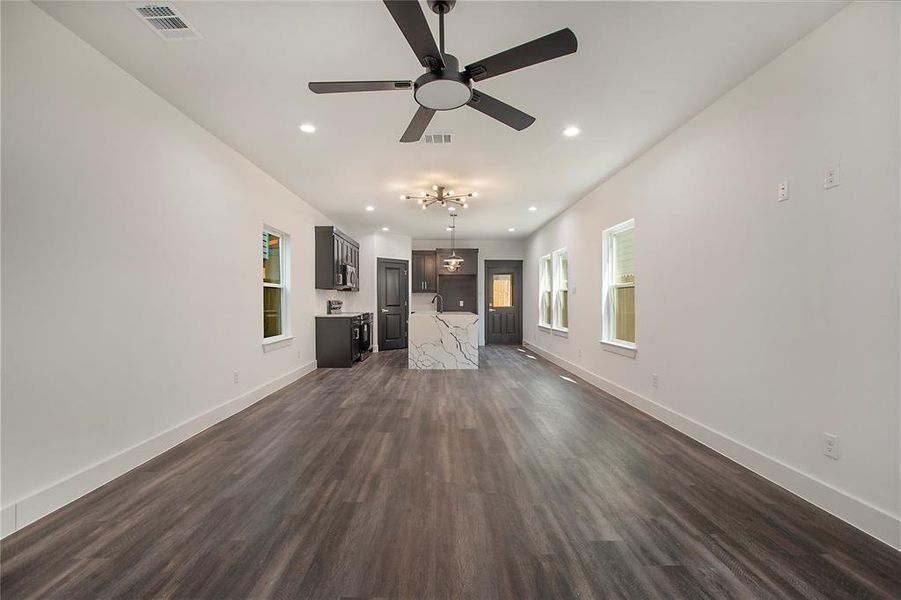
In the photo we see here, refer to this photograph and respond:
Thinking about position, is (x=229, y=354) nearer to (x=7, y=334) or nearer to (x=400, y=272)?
(x=7, y=334)

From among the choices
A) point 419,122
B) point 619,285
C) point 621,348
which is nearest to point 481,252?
point 619,285

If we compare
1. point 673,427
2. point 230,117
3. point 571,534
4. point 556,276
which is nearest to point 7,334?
point 230,117

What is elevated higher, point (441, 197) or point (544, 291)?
point (441, 197)

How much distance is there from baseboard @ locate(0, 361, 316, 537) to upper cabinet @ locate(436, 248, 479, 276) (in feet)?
20.3

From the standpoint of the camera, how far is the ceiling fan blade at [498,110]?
7.30 feet

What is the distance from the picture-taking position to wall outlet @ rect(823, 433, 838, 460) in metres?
2.01

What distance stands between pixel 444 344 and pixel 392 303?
262 cm

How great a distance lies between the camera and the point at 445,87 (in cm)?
203

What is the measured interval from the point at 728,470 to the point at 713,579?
4.25 feet

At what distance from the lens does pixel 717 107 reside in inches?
112

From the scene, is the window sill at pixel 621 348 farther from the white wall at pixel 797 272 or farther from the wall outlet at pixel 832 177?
the wall outlet at pixel 832 177

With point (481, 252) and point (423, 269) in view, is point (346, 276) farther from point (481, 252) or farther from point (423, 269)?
point (481, 252)

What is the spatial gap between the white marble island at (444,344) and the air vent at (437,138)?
11.3 ft

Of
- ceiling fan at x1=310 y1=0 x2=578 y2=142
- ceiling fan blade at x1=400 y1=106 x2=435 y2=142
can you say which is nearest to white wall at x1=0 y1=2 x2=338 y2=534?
ceiling fan at x1=310 y1=0 x2=578 y2=142
